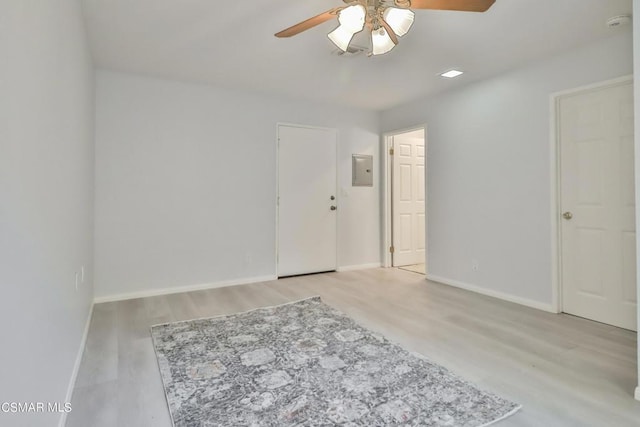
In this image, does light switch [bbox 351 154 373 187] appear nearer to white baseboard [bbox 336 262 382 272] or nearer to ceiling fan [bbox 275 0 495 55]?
white baseboard [bbox 336 262 382 272]

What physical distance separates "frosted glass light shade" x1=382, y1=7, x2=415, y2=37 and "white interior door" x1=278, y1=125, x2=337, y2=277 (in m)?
2.57

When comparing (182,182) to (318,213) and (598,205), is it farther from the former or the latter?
(598,205)

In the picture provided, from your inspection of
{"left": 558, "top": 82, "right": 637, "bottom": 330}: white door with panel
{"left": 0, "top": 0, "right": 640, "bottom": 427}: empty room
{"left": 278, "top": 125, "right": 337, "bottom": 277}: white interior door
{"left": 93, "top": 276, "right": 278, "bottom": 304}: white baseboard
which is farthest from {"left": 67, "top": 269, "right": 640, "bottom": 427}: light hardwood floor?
{"left": 278, "top": 125, "right": 337, "bottom": 277}: white interior door

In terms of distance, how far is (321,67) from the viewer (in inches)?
137

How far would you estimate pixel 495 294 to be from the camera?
3709mm

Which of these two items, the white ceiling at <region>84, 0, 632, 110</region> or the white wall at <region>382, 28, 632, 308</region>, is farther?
the white wall at <region>382, 28, 632, 308</region>

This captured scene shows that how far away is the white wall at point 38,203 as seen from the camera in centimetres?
98

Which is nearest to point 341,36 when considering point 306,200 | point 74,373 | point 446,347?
point 446,347

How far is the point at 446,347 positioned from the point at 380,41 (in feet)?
6.81

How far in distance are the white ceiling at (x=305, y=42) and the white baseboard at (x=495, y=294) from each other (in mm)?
2234

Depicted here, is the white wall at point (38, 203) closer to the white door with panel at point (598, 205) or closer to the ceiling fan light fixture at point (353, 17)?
the ceiling fan light fixture at point (353, 17)

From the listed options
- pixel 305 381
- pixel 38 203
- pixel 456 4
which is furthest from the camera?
pixel 305 381

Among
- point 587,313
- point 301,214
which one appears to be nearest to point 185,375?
point 301,214

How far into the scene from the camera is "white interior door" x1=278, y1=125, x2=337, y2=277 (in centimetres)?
454
